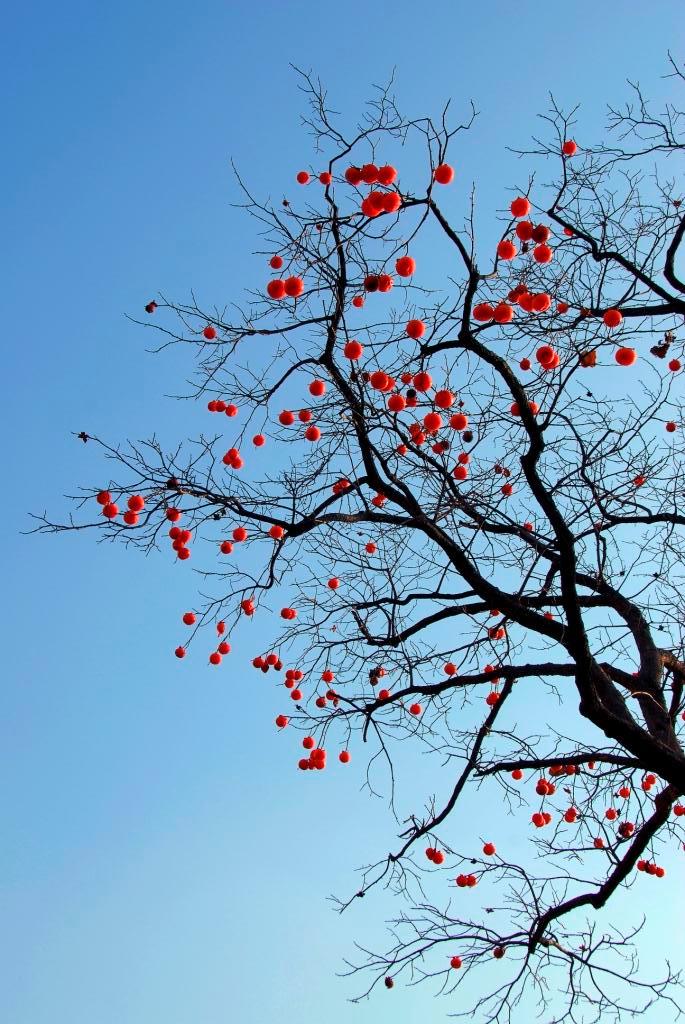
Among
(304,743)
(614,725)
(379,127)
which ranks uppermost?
(379,127)

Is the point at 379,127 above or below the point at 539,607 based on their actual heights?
above

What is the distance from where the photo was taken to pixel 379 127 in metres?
3.62

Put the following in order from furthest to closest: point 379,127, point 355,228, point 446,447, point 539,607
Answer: point 539,607
point 446,447
point 379,127
point 355,228

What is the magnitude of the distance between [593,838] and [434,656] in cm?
163

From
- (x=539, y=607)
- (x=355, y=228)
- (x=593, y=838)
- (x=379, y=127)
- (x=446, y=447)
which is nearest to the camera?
(x=355, y=228)

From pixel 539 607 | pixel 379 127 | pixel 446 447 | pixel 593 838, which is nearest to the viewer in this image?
pixel 379 127

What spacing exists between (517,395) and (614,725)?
5.27 ft

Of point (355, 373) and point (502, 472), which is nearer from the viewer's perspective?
point (355, 373)

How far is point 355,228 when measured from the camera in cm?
337

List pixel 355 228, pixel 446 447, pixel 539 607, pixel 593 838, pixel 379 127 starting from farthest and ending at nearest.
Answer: pixel 593 838, pixel 539 607, pixel 446 447, pixel 379 127, pixel 355 228

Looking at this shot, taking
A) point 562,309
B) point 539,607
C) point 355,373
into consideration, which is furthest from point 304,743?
point 562,309

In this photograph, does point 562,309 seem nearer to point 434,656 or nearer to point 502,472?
point 502,472

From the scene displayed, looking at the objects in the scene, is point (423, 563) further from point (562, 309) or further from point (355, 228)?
point (355, 228)

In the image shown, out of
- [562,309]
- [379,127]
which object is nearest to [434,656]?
[562,309]
